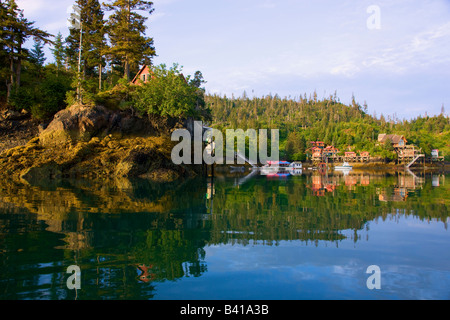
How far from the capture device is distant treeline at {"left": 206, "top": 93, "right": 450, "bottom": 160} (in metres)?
117

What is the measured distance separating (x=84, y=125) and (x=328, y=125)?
136944 mm

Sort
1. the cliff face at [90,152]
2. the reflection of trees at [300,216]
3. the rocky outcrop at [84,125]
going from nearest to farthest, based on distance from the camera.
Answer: the reflection of trees at [300,216]
the cliff face at [90,152]
the rocky outcrop at [84,125]

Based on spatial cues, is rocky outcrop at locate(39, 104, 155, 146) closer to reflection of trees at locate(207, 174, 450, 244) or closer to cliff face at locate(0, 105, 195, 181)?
cliff face at locate(0, 105, 195, 181)

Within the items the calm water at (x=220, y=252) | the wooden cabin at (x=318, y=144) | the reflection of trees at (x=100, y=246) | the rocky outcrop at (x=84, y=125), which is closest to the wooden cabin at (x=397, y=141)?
the wooden cabin at (x=318, y=144)

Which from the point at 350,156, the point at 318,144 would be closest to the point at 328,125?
the point at 318,144

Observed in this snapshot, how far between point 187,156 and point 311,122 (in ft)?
473

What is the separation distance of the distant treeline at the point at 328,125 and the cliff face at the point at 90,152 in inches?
2509

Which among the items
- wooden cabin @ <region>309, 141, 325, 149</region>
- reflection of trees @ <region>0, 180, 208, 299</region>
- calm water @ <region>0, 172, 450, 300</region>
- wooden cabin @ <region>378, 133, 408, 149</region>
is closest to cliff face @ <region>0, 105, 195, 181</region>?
reflection of trees @ <region>0, 180, 208, 299</region>

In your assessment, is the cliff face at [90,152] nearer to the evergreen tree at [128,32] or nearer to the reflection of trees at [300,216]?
the evergreen tree at [128,32]

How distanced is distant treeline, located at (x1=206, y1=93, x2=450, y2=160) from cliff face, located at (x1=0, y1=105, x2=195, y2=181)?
63.7 metres

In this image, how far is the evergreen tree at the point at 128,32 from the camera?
42219 mm

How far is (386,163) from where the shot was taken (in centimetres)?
10050

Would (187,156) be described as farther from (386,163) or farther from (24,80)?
(386,163)
